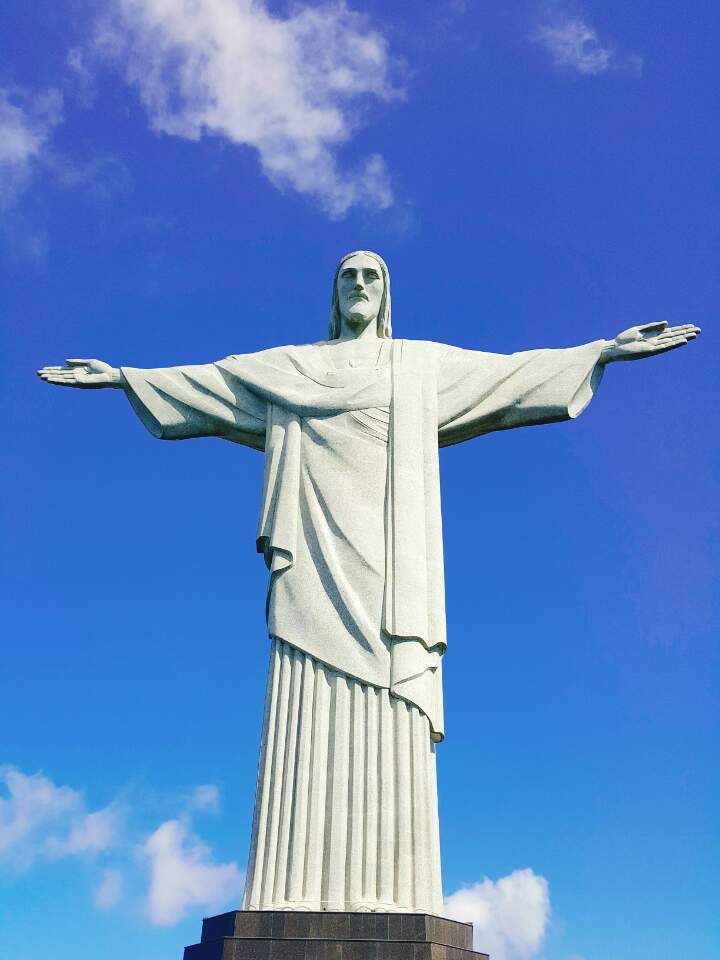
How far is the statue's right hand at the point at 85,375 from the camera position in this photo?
12.2m

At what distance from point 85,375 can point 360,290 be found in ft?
11.6

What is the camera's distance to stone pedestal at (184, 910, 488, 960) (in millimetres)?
8227

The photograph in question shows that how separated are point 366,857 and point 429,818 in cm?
72

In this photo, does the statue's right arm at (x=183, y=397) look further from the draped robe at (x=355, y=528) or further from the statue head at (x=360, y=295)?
the statue head at (x=360, y=295)

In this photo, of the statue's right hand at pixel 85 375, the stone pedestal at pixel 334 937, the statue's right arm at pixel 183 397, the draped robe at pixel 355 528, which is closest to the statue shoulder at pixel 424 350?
the draped robe at pixel 355 528

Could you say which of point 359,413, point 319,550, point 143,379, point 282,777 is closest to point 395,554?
point 319,550

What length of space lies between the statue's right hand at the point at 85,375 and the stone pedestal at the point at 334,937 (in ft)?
21.2

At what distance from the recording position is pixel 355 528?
10477mm

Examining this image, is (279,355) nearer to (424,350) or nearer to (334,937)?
(424,350)

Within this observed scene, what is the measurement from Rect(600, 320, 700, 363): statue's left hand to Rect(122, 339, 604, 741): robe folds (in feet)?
0.93

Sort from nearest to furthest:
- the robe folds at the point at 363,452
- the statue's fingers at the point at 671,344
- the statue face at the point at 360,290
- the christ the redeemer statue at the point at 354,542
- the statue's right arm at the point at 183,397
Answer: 1. the christ the redeemer statue at the point at 354,542
2. the robe folds at the point at 363,452
3. the statue's fingers at the point at 671,344
4. the statue's right arm at the point at 183,397
5. the statue face at the point at 360,290

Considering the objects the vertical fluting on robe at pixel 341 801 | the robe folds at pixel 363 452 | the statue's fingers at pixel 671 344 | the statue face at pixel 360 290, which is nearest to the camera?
the vertical fluting on robe at pixel 341 801

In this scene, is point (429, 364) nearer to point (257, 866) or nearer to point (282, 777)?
point (282, 777)

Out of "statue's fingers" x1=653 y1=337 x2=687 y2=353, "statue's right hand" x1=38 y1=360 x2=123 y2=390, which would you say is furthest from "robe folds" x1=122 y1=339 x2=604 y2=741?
"statue's fingers" x1=653 y1=337 x2=687 y2=353
